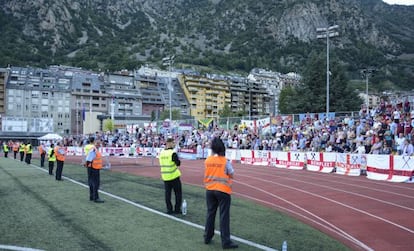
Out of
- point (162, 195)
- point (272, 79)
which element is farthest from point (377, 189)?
point (272, 79)

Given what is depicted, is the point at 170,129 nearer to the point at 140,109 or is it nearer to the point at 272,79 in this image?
the point at 140,109

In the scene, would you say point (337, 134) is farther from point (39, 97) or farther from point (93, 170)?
point (39, 97)

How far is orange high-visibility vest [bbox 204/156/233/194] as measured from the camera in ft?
23.5

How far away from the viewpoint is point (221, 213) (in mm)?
7125

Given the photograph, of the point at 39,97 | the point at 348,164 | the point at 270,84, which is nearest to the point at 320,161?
the point at 348,164

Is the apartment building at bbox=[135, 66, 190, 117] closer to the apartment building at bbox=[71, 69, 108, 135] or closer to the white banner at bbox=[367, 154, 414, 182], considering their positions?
the apartment building at bbox=[71, 69, 108, 135]

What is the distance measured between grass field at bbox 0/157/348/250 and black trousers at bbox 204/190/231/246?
0.77 ft

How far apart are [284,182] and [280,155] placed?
9.75 meters

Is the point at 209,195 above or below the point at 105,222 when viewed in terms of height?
above

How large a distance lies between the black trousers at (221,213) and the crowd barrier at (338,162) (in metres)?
13.5

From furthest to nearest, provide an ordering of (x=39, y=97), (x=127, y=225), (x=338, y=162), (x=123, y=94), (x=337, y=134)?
(x=123, y=94), (x=39, y=97), (x=337, y=134), (x=338, y=162), (x=127, y=225)

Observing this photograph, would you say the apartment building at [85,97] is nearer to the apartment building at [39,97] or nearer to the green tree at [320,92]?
the apartment building at [39,97]

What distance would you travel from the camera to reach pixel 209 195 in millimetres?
7277

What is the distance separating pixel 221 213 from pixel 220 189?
40 cm
